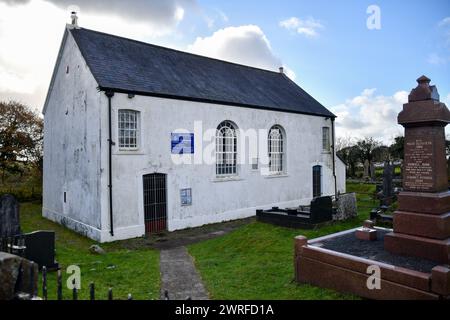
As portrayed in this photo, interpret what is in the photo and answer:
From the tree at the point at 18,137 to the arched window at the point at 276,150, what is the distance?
2066 centimetres

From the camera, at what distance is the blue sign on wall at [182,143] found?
54.5ft

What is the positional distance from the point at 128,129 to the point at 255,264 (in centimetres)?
908

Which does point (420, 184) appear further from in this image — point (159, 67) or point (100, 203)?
point (159, 67)

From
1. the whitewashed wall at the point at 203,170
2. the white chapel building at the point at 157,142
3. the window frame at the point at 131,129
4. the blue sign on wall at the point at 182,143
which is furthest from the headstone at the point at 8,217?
the blue sign on wall at the point at 182,143

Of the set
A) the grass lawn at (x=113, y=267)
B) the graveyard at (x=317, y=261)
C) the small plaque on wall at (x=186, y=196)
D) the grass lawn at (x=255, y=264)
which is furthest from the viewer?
the small plaque on wall at (x=186, y=196)

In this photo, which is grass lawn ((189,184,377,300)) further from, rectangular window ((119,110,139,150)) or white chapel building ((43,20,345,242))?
rectangular window ((119,110,139,150))

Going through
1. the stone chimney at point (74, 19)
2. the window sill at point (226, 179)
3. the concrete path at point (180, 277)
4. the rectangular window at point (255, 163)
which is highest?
the stone chimney at point (74, 19)

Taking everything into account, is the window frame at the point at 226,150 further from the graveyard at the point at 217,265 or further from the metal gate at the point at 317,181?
the metal gate at the point at 317,181

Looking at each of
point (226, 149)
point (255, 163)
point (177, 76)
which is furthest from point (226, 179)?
point (177, 76)

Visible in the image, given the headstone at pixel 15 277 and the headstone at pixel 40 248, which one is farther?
the headstone at pixel 40 248

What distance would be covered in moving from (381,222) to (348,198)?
185 cm
